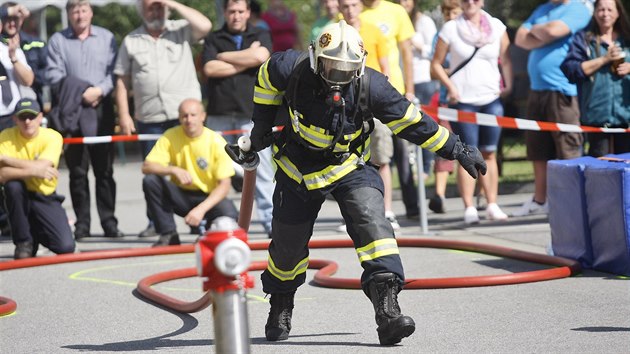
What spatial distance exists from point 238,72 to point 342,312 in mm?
4213

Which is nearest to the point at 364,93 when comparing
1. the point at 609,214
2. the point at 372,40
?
the point at 609,214

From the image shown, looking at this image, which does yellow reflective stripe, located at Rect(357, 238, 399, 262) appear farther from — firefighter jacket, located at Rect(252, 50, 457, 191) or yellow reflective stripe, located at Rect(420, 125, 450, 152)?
yellow reflective stripe, located at Rect(420, 125, 450, 152)

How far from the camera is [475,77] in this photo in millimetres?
10898

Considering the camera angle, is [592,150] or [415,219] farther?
[415,219]

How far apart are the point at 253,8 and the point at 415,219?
2.94 meters

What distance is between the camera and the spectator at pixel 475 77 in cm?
1091

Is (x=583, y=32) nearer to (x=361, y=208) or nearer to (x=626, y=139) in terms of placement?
(x=626, y=139)

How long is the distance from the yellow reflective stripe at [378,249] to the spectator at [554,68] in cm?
484

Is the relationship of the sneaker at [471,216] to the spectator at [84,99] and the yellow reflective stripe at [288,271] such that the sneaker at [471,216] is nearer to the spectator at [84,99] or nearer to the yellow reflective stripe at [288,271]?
the spectator at [84,99]

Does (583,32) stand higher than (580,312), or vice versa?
(583,32)

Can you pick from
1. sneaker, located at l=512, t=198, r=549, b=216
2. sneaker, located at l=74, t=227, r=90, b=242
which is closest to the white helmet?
sneaker, located at l=512, t=198, r=549, b=216

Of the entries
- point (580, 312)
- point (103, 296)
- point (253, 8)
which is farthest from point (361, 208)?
point (253, 8)

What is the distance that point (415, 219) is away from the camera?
11.8 metres

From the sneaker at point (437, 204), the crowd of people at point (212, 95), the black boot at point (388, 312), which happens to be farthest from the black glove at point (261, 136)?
the sneaker at point (437, 204)
